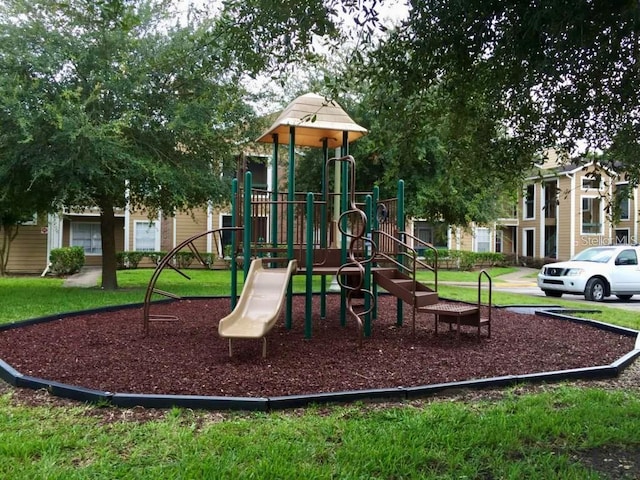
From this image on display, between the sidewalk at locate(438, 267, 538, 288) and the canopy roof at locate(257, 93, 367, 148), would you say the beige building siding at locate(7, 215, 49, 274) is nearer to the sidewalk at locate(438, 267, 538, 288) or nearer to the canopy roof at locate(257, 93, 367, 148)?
the sidewalk at locate(438, 267, 538, 288)

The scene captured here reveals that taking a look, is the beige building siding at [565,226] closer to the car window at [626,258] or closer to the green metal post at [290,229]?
the car window at [626,258]

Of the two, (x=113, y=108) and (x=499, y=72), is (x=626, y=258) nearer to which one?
(x=499, y=72)

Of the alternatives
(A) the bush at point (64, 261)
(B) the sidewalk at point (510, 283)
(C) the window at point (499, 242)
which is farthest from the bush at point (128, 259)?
(C) the window at point (499, 242)

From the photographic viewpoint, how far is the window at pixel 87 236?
87.9ft

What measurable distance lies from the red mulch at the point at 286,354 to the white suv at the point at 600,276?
21.9ft

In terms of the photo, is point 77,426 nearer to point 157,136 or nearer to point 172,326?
point 172,326

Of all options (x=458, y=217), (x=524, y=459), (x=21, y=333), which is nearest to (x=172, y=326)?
(x=21, y=333)

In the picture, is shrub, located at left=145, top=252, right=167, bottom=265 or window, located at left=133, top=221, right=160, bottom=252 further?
window, located at left=133, top=221, right=160, bottom=252

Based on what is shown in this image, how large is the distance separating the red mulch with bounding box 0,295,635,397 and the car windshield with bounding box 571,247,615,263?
7564mm

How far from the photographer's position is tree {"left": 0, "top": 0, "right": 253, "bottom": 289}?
437 inches

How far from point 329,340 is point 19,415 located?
3.81m

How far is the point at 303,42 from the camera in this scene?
177 inches

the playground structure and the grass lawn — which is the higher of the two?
the playground structure

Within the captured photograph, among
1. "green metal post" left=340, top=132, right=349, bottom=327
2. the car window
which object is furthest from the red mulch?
the car window
